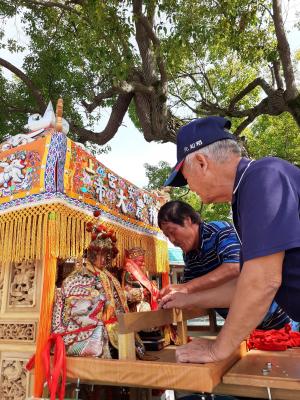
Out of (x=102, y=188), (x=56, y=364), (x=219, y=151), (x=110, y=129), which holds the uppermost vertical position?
(x=110, y=129)

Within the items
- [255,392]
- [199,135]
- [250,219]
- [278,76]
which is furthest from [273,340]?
[278,76]

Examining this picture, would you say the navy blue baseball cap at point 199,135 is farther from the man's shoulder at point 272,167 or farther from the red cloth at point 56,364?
the red cloth at point 56,364

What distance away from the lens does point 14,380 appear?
2570 millimetres

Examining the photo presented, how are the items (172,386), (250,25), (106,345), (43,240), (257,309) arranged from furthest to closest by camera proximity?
(250,25) → (43,240) → (106,345) → (172,386) → (257,309)

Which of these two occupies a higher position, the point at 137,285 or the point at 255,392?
the point at 137,285

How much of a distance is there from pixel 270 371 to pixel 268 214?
2.57ft

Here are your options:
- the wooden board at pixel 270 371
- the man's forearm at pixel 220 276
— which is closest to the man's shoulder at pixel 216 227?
the man's forearm at pixel 220 276

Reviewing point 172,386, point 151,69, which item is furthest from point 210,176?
point 151,69

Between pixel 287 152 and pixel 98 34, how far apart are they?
8.10m

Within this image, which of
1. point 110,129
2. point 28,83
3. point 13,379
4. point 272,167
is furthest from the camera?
point 28,83

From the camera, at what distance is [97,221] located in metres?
2.76

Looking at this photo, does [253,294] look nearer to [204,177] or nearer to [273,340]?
[204,177]

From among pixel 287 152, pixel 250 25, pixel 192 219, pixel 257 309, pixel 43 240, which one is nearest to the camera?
pixel 257 309

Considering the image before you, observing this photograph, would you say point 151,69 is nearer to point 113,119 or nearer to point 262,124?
point 113,119
